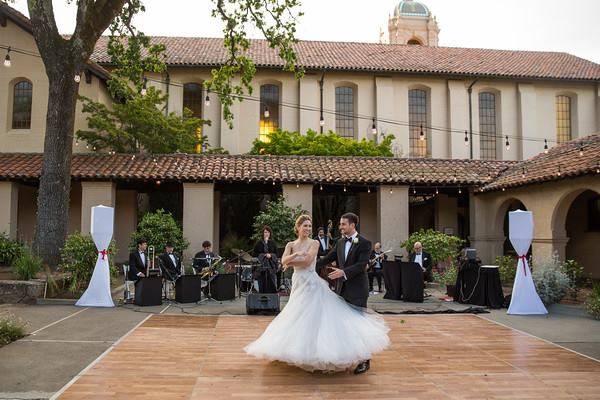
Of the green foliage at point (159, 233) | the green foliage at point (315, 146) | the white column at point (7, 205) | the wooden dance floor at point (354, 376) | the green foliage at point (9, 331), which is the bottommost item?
the wooden dance floor at point (354, 376)

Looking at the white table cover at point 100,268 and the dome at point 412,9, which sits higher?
the dome at point 412,9

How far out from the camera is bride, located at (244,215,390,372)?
5.93 metres

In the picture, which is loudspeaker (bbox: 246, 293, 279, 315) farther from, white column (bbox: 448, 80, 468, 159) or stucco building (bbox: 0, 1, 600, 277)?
white column (bbox: 448, 80, 468, 159)

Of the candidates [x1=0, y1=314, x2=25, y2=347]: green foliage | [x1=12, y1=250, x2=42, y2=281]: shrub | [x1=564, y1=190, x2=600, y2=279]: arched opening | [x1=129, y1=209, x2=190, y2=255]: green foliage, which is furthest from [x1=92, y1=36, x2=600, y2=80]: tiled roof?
[x1=0, y1=314, x2=25, y2=347]: green foliage

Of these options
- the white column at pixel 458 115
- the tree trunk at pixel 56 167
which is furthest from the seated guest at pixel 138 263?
the white column at pixel 458 115

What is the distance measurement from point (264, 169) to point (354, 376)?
14099mm

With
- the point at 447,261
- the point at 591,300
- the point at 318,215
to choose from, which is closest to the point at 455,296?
the point at 591,300

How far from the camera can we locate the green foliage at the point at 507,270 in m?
16.1

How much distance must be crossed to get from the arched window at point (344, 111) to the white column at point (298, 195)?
39.9 feet

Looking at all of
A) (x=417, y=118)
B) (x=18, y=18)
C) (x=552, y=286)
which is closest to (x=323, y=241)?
(x=552, y=286)

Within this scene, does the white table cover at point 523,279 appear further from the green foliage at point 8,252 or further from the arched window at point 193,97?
the arched window at point 193,97

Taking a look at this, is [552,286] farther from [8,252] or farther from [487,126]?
[487,126]

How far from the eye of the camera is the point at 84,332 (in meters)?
8.85

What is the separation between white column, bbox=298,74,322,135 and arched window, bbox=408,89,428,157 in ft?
16.9
